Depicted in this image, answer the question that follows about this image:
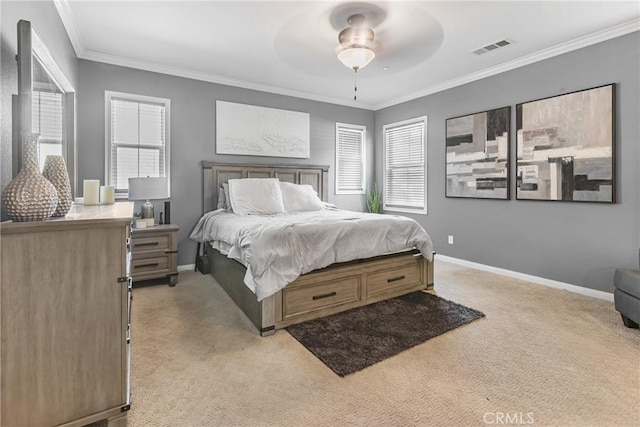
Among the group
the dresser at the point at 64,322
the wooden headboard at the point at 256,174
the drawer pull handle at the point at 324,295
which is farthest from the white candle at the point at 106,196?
the drawer pull handle at the point at 324,295

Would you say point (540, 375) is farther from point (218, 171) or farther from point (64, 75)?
point (64, 75)

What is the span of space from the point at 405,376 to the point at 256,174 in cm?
352

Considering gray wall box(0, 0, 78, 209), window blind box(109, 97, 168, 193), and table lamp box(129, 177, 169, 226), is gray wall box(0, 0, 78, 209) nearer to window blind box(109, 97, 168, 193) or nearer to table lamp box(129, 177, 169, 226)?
table lamp box(129, 177, 169, 226)

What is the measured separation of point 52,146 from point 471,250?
4876 millimetres

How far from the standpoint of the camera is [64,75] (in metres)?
2.85

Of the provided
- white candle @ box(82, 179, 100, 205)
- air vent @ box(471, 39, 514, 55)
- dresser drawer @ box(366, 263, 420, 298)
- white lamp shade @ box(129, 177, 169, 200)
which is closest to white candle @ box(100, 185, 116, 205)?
white candle @ box(82, 179, 100, 205)

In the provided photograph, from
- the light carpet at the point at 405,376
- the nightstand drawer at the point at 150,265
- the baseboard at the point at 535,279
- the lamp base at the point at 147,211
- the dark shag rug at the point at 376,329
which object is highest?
the lamp base at the point at 147,211

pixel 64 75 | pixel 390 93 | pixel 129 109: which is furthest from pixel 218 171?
pixel 390 93

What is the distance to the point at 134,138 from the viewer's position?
4.01 meters

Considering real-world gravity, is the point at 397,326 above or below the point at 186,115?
below

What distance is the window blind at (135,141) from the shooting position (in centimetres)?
390

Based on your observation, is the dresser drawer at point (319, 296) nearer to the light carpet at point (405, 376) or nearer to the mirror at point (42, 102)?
the light carpet at point (405, 376)

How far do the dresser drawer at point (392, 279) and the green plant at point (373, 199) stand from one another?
2587mm

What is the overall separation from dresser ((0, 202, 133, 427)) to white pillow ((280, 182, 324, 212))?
2830mm
